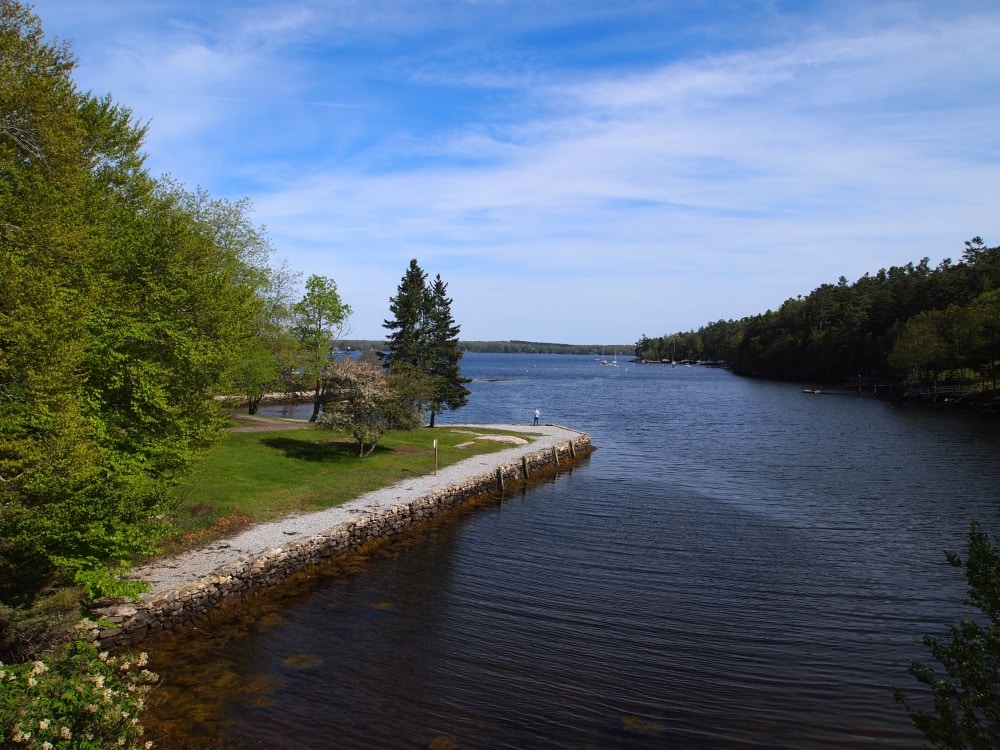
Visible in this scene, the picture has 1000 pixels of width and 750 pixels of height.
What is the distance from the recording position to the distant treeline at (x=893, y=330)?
7569cm

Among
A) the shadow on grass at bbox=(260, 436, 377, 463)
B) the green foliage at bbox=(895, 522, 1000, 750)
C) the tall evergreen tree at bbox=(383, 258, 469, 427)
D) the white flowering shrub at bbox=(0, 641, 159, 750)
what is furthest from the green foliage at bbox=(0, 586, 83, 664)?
the tall evergreen tree at bbox=(383, 258, 469, 427)

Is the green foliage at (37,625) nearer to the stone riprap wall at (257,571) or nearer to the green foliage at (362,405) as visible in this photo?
the stone riprap wall at (257,571)

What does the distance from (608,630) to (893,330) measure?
101491mm

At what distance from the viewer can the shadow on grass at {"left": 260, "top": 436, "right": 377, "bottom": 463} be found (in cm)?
3091

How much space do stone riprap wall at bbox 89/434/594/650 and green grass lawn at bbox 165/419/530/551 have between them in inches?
60.4

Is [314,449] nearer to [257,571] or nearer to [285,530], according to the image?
[285,530]

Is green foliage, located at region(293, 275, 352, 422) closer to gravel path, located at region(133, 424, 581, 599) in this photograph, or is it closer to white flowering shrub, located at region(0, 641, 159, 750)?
gravel path, located at region(133, 424, 581, 599)

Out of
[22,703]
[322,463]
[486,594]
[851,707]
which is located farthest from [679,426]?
[22,703]

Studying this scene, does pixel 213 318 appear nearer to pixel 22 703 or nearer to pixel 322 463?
pixel 22 703

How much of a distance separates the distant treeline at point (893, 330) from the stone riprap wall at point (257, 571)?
215ft

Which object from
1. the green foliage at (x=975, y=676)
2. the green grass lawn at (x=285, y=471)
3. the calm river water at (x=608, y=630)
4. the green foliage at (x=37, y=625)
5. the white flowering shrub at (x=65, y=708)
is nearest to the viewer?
the green foliage at (x=975, y=676)

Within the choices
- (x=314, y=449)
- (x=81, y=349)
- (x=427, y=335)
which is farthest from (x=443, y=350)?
(x=81, y=349)

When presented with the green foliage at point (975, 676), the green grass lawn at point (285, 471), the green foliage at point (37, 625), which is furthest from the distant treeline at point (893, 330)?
the green foliage at point (37, 625)

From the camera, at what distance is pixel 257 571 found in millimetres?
17797
